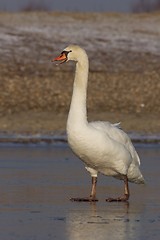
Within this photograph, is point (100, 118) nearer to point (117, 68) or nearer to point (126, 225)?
point (117, 68)

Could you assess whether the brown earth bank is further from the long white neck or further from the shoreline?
the long white neck

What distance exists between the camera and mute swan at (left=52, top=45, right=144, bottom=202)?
11.7 meters

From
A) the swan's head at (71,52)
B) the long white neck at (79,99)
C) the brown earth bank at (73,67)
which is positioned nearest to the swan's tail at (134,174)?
the long white neck at (79,99)

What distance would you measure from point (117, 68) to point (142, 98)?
474 centimetres

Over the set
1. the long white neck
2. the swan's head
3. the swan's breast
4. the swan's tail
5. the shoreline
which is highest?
the swan's head

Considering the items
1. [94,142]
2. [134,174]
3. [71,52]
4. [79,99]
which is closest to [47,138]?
[134,174]

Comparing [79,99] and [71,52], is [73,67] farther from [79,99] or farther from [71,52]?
[79,99]

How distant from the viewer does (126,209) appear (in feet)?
37.0

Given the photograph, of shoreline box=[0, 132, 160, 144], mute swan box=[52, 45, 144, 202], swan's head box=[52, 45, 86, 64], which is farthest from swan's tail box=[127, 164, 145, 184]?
shoreline box=[0, 132, 160, 144]

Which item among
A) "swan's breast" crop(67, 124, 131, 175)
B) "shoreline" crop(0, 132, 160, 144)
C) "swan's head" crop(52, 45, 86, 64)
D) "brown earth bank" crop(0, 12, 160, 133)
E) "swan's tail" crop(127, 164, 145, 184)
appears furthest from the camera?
"brown earth bank" crop(0, 12, 160, 133)

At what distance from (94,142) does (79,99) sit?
0.65 meters

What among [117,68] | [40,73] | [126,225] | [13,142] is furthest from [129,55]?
[126,225]

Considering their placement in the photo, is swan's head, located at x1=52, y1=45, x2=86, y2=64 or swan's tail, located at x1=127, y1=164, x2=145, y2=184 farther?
swan's tail, located at x1=127, y1=164, x2=145, y2=184

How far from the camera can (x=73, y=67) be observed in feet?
95.7
